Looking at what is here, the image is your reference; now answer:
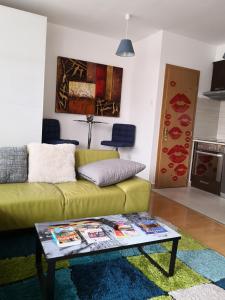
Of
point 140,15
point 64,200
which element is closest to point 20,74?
point 140,15

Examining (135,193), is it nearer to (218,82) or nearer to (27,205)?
(27,205)

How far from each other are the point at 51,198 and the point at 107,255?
68 cm

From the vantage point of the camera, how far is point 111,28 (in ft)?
13.6

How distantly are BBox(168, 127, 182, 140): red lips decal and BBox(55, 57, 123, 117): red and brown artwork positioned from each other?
1.14 m

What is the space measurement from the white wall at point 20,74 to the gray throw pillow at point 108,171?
130 cm

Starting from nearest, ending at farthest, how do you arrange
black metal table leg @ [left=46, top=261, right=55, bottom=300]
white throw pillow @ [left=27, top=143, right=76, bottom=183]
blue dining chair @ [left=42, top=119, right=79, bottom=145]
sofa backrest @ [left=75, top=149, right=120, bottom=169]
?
black metal table leg @ [left=46, top=261, right=55, bottom=300] → white throw pillow @ [left=27, top=143, right=76, bottom=183] → sofa backrest @ [left=75, top=149, right=120, bottom=169] → blue dining chair @ [left=42, top=119, right=79, bottom=145]

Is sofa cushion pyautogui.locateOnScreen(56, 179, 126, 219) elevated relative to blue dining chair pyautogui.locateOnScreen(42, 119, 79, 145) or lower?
lower

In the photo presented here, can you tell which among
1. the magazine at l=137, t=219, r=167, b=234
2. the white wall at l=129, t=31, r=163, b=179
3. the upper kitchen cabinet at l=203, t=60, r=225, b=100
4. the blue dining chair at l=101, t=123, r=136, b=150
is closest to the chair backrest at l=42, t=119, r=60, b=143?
the blue dining chair at l=101, t=123, r=136, b=150

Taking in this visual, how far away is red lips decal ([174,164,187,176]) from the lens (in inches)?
177

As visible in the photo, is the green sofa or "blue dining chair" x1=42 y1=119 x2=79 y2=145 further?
"blue dining chair" x1=42 y1=119 x2=79 y2=145

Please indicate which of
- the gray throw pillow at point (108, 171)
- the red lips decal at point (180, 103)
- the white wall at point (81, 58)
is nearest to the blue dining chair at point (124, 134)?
the white wall at point (81, 58)

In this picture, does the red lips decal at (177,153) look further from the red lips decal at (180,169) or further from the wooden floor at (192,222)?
the wooden floor at (192,222)

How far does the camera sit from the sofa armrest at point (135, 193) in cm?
258

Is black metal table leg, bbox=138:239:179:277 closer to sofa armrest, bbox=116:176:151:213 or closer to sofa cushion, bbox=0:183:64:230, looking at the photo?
Result: sofa armrest, bbox=116:176:151:213
